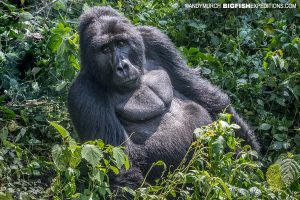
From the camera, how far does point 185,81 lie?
21.2 ft

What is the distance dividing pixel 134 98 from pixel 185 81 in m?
0.60

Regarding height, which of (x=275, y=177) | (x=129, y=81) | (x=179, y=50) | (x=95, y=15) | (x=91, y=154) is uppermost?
(x=95, y=15)

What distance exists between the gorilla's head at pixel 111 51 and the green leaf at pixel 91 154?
1.57 meters

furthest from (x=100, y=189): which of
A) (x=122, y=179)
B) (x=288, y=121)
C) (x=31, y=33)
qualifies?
(x=31, y=33)

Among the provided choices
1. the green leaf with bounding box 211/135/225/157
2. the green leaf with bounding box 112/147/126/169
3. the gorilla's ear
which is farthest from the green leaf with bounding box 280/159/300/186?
the gorilla's ear

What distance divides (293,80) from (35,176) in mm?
2317

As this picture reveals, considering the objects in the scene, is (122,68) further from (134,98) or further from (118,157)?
(118,157)

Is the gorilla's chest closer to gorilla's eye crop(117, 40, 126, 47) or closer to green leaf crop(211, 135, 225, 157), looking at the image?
gorilla's eye crop(117, 40, 126, 47)

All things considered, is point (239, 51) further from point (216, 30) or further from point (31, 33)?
point (31, 33)

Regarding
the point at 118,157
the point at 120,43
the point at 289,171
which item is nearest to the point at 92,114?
the point at 120,43

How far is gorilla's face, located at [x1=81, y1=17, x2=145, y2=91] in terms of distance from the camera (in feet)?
19.0

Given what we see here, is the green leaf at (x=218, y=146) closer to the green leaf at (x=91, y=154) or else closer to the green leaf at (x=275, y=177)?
the green leaf at (x=275, y=177)

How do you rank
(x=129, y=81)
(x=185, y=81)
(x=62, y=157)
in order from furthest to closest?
(x=185, y=81)
(x=129, y=81)
(x=62, y=157)

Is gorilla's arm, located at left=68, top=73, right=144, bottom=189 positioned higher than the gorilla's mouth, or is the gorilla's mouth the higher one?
the gorilla's mouth
